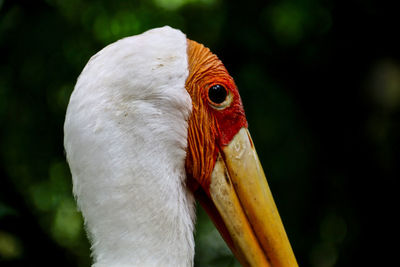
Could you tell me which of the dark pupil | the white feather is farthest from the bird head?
the white feather

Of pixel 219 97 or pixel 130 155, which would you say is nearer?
pixel 130 155

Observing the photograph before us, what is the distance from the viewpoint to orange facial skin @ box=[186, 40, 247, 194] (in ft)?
7.03

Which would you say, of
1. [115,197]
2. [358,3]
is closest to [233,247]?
[115,197]

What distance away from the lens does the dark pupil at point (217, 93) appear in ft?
7.16

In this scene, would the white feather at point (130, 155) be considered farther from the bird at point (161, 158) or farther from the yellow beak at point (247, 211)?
the yellow beak at point (247, 211)

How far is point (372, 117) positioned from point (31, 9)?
2.60 metres

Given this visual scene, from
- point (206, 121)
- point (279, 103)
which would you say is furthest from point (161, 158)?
point (279, 103)

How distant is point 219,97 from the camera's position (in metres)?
2.20

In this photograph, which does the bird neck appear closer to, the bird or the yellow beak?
the bird

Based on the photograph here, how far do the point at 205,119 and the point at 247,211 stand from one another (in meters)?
0.36

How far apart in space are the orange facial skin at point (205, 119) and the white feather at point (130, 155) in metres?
0.10

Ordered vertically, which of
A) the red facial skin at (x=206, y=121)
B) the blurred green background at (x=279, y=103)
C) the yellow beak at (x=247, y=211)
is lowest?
the blurred green background at (x=279, y=103)

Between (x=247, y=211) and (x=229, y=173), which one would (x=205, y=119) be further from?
(x=247, y=211)

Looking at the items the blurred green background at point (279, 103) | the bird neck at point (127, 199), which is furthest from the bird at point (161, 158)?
the blurred green background at point (279, 103)
